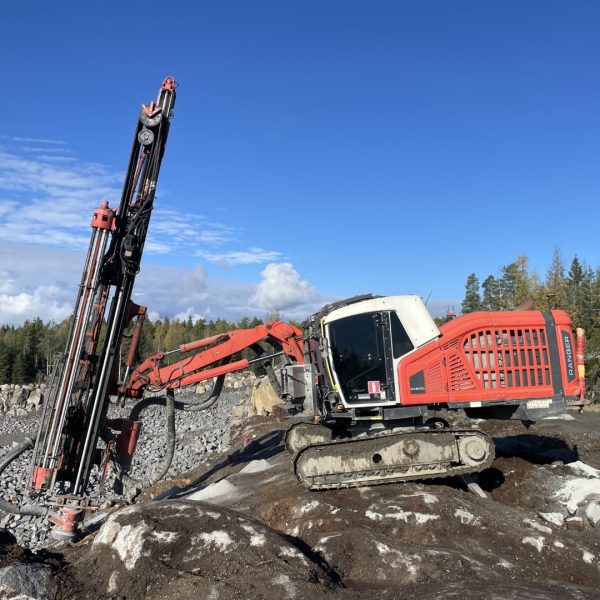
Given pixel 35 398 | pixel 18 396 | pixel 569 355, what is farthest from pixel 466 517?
pixel 18 396

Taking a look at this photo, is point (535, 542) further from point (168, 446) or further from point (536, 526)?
point (168, 446)

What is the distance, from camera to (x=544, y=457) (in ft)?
39.5

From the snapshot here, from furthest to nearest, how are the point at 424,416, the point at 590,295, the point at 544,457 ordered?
the point at 590,295 → the point at 544,457 → the point at 424,416

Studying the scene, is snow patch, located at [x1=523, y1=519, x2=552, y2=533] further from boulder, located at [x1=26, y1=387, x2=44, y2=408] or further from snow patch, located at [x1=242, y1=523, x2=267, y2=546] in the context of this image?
boulder, located at [x1=26, y1=387, x2=44, y2=408]

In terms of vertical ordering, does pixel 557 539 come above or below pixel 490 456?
below

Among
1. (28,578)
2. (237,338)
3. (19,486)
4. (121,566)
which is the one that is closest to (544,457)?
(237,338)

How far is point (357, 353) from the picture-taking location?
32.8ft

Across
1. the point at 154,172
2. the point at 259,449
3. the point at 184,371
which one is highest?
the point at 154,172

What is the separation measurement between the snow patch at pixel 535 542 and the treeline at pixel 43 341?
107 feet

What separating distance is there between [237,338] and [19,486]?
10.0 m

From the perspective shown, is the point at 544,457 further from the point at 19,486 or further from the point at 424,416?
the point at 19,486

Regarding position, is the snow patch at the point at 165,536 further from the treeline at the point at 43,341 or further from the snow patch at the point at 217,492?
the treeline at the point at 43,341

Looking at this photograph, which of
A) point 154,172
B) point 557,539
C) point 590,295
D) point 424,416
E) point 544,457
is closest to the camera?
point 557,539

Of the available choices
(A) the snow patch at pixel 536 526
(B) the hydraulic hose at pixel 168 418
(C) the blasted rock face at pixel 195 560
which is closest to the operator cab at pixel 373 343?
(A) the snow patch at pixel 536 526
